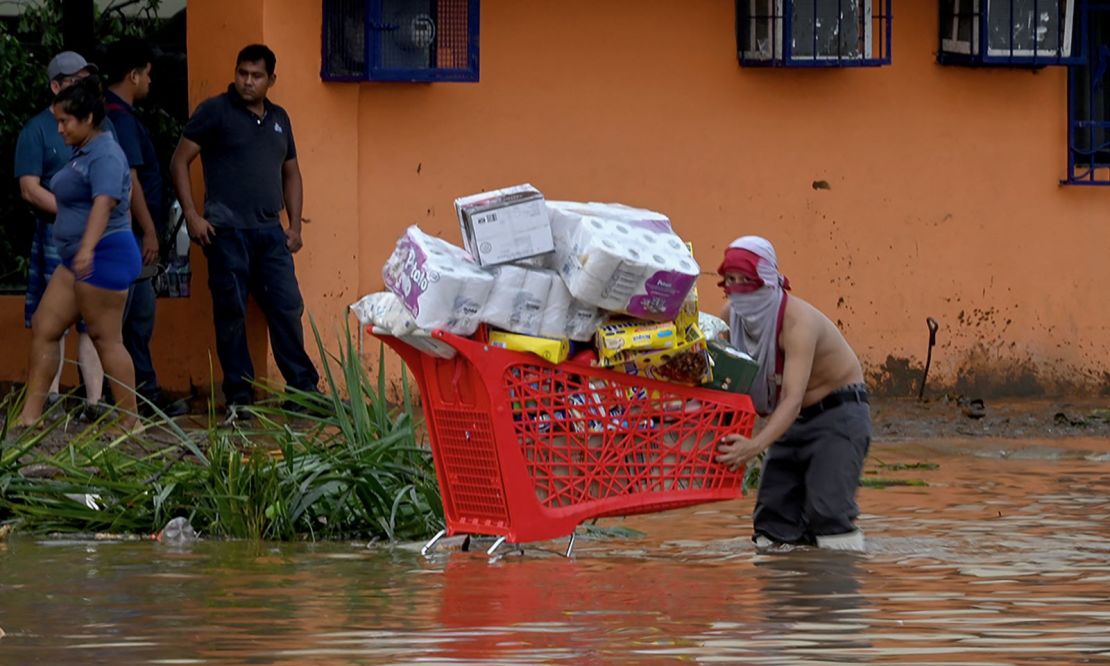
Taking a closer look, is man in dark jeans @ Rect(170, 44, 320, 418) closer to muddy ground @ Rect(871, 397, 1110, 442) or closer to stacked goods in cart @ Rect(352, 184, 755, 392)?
muddy ground @ Rect(871, 397, 1110, 442)

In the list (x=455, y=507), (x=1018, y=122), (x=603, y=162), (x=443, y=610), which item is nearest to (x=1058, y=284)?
(x=1018, y=122)

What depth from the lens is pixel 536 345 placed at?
277 inches

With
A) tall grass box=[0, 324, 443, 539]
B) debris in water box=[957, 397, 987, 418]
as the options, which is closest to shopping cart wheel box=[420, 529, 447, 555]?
tall grass box=[0, 324, 443, 539]

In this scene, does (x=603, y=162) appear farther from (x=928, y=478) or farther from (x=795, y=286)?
(x=928, y=478)

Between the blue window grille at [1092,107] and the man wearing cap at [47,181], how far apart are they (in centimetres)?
631

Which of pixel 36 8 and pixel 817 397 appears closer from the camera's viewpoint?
pixel 817 397

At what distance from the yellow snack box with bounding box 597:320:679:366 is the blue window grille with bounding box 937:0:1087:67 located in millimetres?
7196

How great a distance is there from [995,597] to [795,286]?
6.97 metres

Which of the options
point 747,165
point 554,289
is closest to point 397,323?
point 554,289

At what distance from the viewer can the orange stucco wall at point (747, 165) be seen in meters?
12.7

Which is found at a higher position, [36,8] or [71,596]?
[36,8]

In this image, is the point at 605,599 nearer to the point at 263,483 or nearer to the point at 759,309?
the point at 759,309

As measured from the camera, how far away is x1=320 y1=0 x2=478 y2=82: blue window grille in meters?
12.4

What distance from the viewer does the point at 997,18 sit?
1380 cm
